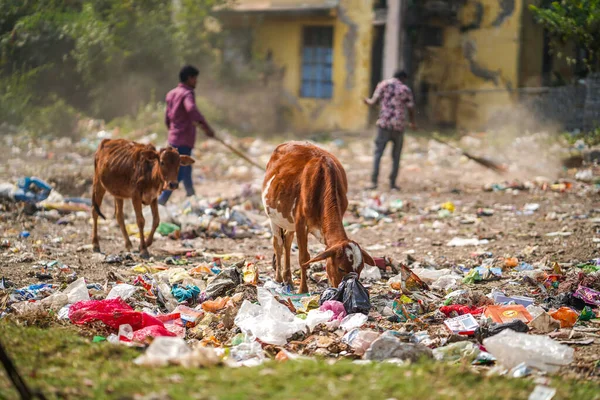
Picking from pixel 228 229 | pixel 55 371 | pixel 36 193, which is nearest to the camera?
pixel 55 371

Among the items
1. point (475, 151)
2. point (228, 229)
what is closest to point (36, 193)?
point (228, 229)

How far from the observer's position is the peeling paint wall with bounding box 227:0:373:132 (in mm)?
18812

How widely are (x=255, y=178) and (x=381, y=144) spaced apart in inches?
92.0

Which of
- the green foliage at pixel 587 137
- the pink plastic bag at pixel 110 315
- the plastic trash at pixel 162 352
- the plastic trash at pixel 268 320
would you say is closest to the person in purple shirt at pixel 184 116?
the pink plastic bag at pixel 110 315

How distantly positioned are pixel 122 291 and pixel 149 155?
257cm

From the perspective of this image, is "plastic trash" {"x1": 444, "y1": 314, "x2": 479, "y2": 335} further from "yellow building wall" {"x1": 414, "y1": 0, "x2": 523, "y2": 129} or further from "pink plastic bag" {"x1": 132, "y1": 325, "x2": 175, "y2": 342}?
"yellow building wall" {"x1": 414, "y1": 0, "x2": 523, "y2": 129}

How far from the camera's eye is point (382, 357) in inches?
189

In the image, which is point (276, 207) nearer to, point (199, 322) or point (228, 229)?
point (199, 322)

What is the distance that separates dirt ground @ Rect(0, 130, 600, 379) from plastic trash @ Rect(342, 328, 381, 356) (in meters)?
1.24

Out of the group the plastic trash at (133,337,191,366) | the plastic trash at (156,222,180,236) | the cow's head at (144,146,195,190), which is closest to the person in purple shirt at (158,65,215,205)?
the plastic trash at (156,222,180,236)

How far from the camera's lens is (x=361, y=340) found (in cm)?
512

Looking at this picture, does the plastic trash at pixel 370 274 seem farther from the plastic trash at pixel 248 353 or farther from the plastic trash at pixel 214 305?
the plastic trash at pixel 248 353

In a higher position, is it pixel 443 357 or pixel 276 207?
pixel 276 207

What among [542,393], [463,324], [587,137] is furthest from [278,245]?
[587,137]
